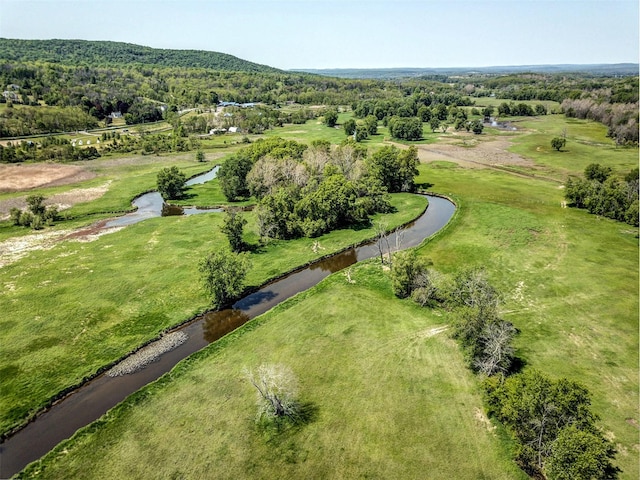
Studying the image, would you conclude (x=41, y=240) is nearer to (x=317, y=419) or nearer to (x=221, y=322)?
(x=221, y=322)

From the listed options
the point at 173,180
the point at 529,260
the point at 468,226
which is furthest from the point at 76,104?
the point at 529,260

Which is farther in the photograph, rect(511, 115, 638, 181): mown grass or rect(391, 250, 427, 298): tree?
rect(511, 115, 638, 181): mown grass

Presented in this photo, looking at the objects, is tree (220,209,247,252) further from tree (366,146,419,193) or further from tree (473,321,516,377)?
tree (473,321,516,377)

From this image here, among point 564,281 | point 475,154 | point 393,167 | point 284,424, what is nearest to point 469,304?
point 564,281

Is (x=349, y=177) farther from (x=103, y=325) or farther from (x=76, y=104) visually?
(x=76, y=104)

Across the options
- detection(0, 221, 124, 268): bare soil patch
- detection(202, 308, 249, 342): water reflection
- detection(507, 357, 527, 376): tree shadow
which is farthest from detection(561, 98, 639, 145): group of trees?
detection(0, 221, 124, 268): bare soil patch
